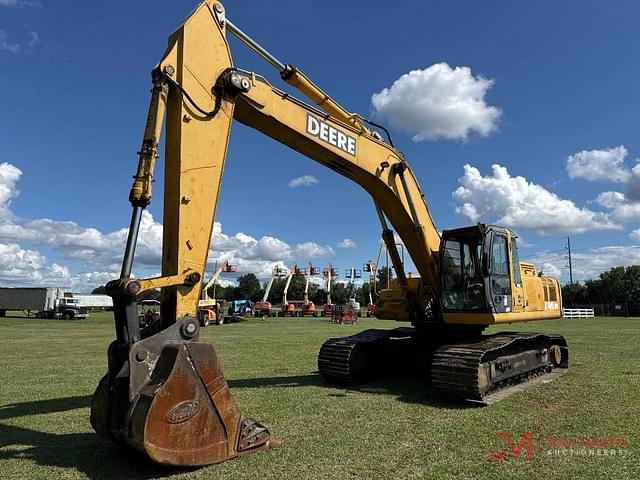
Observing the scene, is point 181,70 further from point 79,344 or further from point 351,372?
point 79,344

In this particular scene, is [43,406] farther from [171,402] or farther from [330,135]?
[330,135]

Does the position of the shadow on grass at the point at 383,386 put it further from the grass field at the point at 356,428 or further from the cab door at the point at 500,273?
the cab door at the point at 500,273

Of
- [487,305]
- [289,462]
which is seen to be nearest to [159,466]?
[289,462]

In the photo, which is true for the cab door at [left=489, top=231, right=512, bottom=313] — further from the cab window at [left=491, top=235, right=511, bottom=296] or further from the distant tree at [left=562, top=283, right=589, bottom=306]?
the distant tree at [left=562, top=283, right=589, bottom=306]

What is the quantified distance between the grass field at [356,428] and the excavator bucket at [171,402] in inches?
11.7

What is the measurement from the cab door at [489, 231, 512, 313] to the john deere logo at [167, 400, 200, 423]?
6149mm

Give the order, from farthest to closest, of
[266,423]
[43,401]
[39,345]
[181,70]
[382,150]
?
[39,345] < [382,150] < [43,401] < [266,423] < [181,70]

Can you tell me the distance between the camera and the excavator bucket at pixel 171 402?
4918mm

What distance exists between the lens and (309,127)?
8.00 meters

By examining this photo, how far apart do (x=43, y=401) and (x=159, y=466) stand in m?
4.75

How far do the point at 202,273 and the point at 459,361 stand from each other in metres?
4.86

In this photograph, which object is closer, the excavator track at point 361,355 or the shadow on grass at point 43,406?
the shadow on grass at point 43,406

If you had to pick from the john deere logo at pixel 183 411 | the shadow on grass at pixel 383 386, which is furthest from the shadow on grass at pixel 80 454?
the shadow on grass at pixel 383 386

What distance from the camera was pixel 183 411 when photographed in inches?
202
